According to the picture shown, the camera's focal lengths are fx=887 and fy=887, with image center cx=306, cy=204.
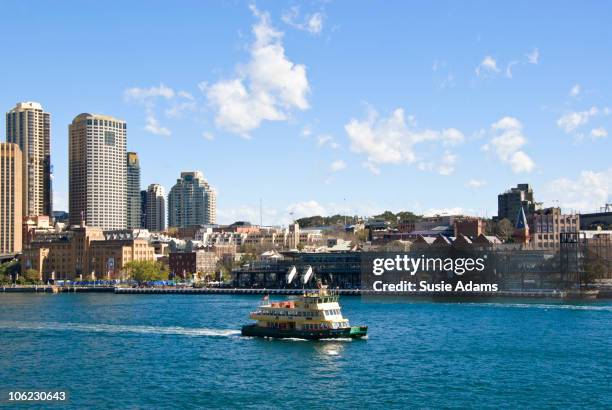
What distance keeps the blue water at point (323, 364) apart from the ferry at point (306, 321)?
1479 millimetres

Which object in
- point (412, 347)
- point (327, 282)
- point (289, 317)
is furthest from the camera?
point (327, 282)

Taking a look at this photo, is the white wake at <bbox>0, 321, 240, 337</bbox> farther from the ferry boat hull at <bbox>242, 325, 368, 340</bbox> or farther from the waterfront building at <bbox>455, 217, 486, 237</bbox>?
the waterfront building at <bbox>455, 217, 486, 237</bbox>

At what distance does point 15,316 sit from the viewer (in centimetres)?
11375

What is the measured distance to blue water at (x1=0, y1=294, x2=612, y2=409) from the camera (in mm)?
53406

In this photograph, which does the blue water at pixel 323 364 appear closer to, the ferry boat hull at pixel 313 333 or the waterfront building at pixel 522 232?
the ferry boat hull at pixel 313 333

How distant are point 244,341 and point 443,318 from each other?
3183 cm

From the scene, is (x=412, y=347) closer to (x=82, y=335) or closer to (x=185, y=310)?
(x=82, y=335)

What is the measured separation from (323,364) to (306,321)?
1393cm

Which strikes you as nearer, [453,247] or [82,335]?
[82,335]

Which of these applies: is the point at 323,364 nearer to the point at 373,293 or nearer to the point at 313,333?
the point at 313,333

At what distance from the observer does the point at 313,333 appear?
78312 mm

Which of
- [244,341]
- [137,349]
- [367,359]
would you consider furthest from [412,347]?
[137,349]

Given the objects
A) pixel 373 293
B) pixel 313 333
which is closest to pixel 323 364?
pixel 313 333

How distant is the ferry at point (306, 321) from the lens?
78.4m
